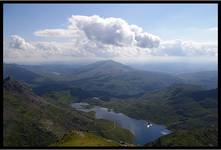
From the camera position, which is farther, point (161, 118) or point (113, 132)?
point (161, 118)

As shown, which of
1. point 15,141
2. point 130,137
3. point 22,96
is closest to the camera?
point 15,141

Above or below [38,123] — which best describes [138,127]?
below

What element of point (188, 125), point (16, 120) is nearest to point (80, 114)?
point (16, 120)

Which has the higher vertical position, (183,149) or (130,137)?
(183,149)

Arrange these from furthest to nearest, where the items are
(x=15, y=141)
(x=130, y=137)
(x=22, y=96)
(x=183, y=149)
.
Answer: (x=22, y=96) → (x=130, y=137) → (x=15, y=141) → (x=183, y=149)

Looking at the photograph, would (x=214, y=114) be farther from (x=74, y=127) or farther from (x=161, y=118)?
(x=74, y=127)

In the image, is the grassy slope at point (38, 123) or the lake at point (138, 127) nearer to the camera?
the grassy slope at point (38, 123)

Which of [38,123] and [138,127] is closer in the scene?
[38,123]

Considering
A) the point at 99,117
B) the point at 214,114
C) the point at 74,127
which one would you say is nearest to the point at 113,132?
the point at 74,127

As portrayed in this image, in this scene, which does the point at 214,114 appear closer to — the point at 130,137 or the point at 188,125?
the point at 188,125

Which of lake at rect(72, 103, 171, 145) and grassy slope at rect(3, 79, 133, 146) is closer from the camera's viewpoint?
grassy slope at rect(3, 79, 133, 146)
